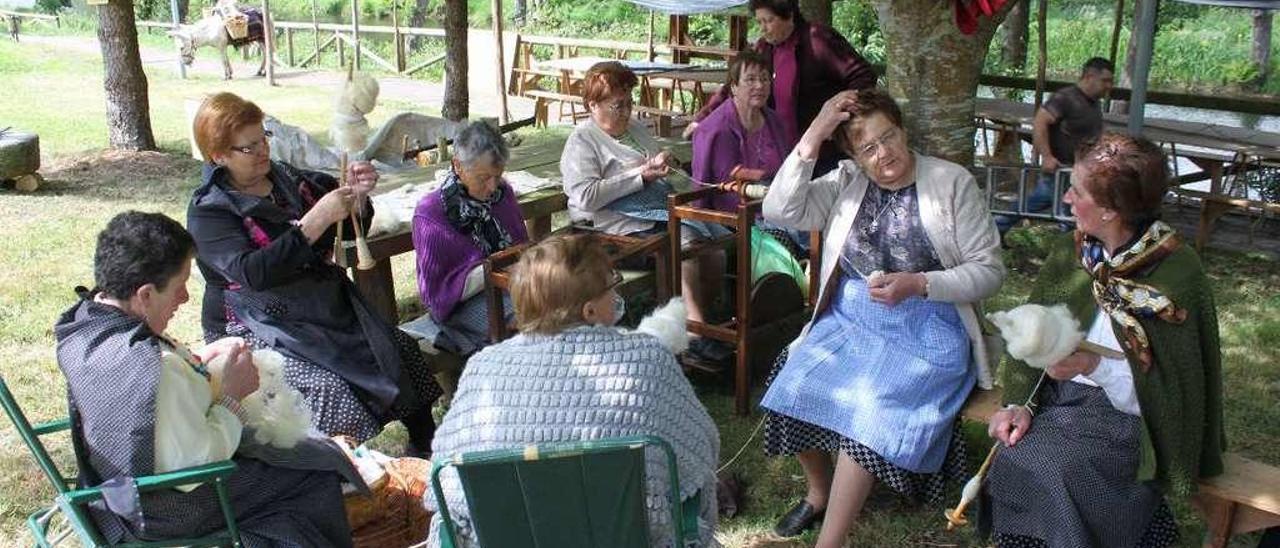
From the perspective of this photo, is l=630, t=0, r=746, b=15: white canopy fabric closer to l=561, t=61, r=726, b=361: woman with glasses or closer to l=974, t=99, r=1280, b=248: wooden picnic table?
l=974, t=99, r=1280, b=248: wooden picnic table

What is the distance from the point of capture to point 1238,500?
256cm

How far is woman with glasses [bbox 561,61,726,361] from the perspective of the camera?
166 inches

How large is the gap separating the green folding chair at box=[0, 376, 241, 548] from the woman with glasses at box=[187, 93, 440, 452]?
28.6 inches

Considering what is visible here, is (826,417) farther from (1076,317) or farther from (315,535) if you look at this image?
(315,535)

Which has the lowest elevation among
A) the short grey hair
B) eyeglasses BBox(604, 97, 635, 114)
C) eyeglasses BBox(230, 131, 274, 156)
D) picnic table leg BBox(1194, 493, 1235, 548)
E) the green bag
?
picnic table leg BBox(1194, 493, 1235, 548)

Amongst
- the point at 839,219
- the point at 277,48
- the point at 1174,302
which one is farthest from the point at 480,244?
the point at 277,48

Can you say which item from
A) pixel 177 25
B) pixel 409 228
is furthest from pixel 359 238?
pixel 177 25

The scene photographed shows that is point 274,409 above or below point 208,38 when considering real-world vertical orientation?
below

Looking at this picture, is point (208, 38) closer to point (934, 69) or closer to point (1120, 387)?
point (934, 69)

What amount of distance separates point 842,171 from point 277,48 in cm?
2074

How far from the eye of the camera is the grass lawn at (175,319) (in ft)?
11.2

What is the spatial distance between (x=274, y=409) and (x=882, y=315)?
1.70m

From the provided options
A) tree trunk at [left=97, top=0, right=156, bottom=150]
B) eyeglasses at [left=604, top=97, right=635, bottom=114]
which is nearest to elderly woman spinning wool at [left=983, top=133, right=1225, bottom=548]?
eyeglasses at [left=604, top=97, right=635, bottom=114]

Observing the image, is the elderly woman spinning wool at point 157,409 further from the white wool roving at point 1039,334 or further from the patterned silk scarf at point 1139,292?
the patterned silk scarf at point 1139,292
